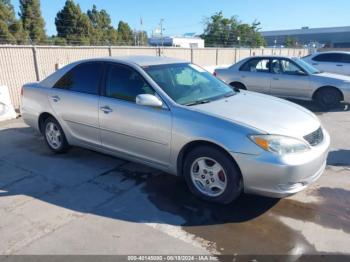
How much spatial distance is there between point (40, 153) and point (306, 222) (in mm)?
4193

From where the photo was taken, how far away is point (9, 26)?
27391mm

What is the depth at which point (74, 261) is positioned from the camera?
8.79ft

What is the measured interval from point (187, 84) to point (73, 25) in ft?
112

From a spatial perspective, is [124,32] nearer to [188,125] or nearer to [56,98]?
[56,98]

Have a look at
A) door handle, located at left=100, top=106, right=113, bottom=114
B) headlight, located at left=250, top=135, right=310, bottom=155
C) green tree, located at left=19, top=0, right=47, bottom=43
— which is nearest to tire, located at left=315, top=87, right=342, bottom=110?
headlight, located at left=250, top=135, right=310, bottom=155

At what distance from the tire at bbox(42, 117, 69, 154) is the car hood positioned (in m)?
2.53

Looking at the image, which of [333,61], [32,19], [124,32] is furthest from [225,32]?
[333,61]

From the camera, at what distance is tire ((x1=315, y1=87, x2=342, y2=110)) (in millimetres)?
8414

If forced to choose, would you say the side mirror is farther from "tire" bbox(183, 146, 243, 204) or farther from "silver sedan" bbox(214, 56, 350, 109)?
"silver sedan" bbox(214, 56, 350, 109)

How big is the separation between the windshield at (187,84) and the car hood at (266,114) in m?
0.21

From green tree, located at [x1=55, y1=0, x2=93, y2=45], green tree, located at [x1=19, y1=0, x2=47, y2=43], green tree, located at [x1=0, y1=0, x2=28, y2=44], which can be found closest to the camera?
green tree, located at [x1=0, y1=0, x2=28, y2=44]

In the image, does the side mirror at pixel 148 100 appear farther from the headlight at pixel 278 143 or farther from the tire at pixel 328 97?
the tire at pixel 328 97

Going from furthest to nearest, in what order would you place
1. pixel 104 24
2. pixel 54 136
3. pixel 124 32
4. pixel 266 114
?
pixel 124 32, pixel 104 24, pixel 54 136, pixel 266 114

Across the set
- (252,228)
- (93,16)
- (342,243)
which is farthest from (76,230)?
(93,16)
